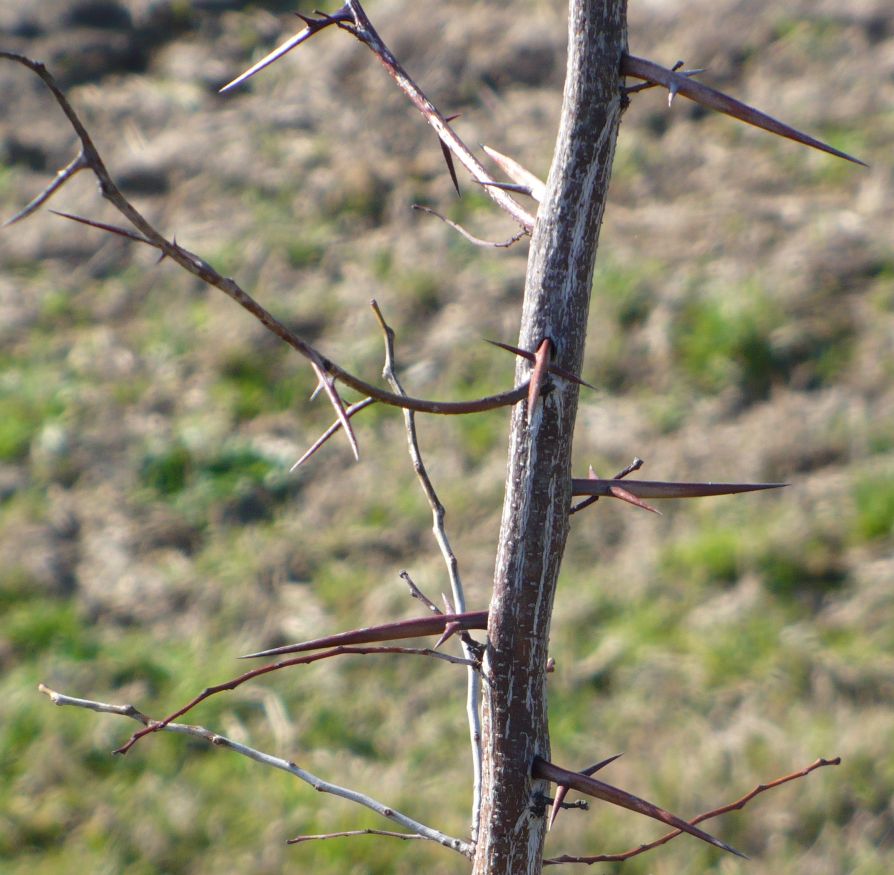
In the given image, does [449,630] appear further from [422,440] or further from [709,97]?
[422,440]

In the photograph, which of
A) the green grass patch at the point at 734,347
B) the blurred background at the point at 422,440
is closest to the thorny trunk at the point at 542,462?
the blurred background at the point at 422,440

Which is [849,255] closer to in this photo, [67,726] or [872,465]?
[872,465]

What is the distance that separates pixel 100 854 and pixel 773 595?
9.28 ft

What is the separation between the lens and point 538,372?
103 cm

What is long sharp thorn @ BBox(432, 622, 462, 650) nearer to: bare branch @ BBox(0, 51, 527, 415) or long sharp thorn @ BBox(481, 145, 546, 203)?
bare branch @ BBox(0, 51, 527, 415)

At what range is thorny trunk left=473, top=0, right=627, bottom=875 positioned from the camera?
1.07m

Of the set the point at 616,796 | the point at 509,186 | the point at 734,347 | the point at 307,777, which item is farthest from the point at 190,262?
the point at 734,347

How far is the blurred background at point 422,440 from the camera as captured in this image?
419cm

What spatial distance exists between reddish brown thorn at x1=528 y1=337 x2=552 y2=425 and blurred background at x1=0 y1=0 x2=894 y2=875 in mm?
3190

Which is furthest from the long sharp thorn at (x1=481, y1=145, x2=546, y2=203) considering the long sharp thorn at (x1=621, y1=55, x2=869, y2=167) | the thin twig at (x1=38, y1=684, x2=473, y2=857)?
the thin twig at (x1=38, y1=684, x2=473, y2=857)

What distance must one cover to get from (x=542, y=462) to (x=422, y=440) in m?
4.42

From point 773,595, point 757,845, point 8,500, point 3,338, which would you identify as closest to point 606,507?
point 773,595

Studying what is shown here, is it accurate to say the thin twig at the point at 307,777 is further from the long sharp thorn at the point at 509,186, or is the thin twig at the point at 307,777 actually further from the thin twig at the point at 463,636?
the long sharp thorn at the point at 509,186

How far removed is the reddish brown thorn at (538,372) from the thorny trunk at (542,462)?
20mm
